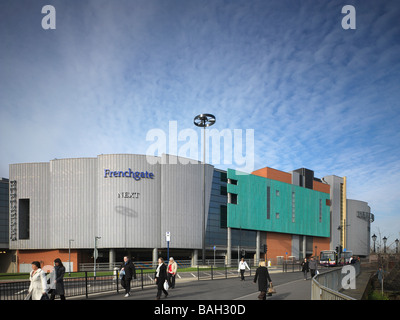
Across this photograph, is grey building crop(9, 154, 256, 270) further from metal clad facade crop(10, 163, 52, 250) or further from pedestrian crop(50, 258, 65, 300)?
pedestrian crop(50, 258, 65, 300)

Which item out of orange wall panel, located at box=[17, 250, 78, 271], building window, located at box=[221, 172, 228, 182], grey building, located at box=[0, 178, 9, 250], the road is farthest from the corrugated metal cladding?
the road

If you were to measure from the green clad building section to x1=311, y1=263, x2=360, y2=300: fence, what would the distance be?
43.0 metres

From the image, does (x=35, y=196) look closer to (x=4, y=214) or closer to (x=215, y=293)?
(x=4, y=214)

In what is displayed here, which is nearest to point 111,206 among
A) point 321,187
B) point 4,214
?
point 4,214

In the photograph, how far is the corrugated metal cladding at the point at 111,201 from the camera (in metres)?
53.2

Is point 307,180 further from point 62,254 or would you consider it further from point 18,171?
point 18,171

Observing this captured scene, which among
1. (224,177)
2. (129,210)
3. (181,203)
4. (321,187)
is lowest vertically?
(129,210)

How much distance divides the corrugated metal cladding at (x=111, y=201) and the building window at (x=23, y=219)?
114 cm

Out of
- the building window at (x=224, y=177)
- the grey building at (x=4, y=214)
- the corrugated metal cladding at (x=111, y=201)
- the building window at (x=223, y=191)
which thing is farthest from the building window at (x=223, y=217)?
the grey building at (x=4, y=214)

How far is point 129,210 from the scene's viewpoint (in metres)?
53.2

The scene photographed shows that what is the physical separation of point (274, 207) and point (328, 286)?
5441 centimetres

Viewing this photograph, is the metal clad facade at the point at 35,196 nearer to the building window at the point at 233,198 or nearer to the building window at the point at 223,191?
the building window at the point at 223,191

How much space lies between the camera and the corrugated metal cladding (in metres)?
53.2

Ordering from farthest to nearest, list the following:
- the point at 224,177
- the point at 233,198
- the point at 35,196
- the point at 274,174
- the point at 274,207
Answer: the point at 274,174, the point at 274,207, the point at 224,177, the point at 233,198, the point at 35,196
